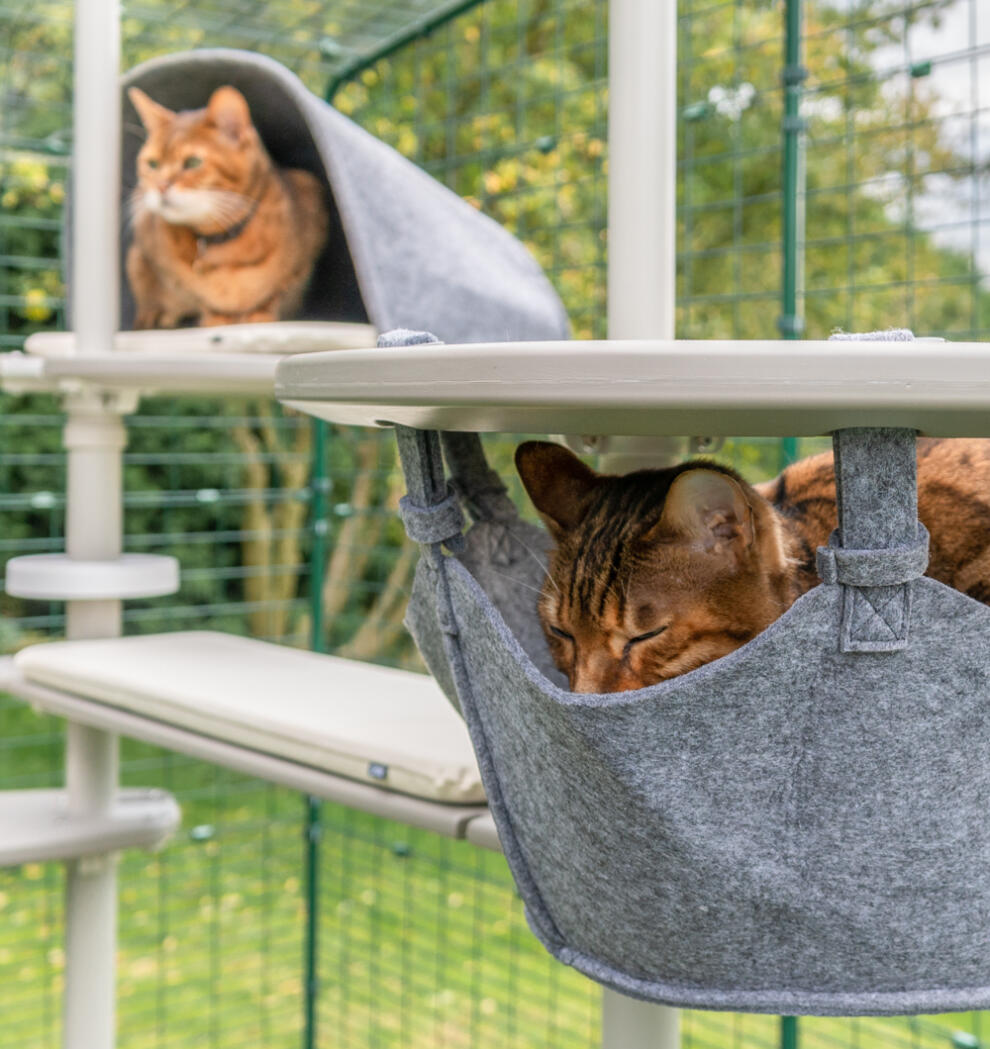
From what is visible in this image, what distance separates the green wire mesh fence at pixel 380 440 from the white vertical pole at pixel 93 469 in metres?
0.44

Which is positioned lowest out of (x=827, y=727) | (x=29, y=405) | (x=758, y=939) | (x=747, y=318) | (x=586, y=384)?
(x=758, y=939)

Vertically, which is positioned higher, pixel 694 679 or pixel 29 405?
pixel 29 405

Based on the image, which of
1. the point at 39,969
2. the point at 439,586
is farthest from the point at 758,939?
the point at 39,969

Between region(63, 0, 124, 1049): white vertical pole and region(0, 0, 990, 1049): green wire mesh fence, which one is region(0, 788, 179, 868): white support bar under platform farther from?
region(0, 0, 990, 1049): green wire mesh fence

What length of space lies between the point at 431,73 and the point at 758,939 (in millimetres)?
3177

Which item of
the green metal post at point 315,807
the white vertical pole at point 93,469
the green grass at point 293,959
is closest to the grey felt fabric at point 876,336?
the white vertical pole at point 93,469

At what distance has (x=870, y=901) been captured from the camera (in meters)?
0.58

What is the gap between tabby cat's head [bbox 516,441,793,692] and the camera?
698 mm

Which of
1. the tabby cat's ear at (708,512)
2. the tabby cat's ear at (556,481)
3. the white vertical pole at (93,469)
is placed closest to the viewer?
the tabby cat's ear at (708,512)

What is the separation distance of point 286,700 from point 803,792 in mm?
713

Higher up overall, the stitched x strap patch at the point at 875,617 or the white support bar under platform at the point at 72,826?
the stitched x strap patch at the point at 875,617

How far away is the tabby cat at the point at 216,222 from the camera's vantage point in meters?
1.46

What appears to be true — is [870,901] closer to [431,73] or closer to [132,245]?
[132,245]

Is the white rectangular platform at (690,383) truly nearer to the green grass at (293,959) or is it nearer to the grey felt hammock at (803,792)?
the grey felt hammock at (803,792)
